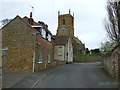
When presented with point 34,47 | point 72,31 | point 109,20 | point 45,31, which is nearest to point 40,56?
point 34,47

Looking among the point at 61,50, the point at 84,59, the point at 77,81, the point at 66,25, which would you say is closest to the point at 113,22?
the point at 77,81

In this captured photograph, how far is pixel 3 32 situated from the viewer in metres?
25.8

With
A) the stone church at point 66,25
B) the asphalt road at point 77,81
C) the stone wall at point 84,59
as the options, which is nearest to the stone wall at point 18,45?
the asphalt road at point 77,81

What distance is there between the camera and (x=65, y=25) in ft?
245

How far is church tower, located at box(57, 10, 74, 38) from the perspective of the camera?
73.4 m

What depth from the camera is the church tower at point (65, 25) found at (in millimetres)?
73375

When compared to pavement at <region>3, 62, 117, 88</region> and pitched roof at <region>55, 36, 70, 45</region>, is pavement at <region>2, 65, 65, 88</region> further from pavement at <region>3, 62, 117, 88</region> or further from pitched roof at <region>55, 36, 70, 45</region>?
pitched roof at <region>55, 36, 70, 45</region>

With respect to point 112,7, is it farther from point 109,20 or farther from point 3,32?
point 3,32

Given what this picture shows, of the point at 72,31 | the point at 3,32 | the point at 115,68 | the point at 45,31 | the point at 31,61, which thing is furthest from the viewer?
the point at 72,31

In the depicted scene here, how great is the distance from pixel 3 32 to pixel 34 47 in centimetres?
486

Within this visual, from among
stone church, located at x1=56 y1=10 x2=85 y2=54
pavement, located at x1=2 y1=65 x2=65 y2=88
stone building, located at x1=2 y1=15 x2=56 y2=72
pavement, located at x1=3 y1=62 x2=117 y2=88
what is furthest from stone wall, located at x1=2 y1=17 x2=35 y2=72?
stone church, located at x1=56 y1=10 x2=85 y2=54

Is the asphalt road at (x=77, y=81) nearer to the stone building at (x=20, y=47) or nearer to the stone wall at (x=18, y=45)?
the stone building at (x=20, y=47)

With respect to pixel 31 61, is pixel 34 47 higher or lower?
higher

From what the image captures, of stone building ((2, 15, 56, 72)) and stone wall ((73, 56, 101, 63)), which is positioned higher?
stone building ((2, 15, 56, 72))
